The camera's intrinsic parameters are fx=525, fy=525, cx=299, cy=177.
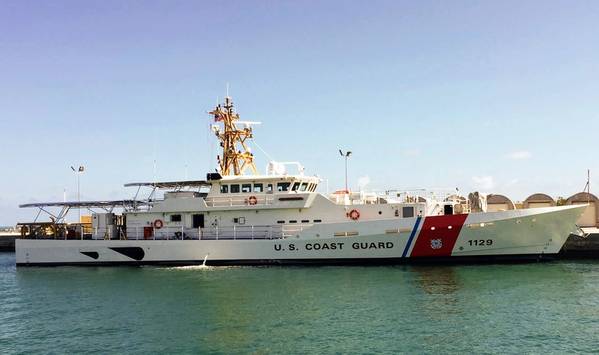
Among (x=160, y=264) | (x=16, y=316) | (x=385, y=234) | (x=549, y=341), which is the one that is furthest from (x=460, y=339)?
(x=160, y=264)

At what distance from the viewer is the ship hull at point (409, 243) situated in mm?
21266

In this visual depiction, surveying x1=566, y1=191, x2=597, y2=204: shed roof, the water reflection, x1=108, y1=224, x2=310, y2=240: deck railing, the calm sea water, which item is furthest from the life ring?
x1=566, y1=191, x2=597, y2=204: shed roof

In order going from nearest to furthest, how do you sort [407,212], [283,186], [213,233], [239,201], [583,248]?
[407,212], [283,186], [239,201], [213,233], [583,248]

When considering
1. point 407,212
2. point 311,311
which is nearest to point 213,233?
point 407,212

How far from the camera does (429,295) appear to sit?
16.1 m

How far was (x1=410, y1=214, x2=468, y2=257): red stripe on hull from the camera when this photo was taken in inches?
840

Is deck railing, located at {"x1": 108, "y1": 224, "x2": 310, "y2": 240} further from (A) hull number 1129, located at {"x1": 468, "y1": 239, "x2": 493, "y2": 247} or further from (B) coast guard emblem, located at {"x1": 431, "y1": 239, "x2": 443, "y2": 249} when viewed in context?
(A) hull number 1129, located at {"x1": 468, "y1": 239, "x2": 493, "y2": 247}

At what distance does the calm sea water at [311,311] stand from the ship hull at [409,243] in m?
0.82

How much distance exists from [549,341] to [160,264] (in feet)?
57.3

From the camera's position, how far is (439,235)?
2150 cm

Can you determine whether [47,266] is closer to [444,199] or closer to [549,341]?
[444,199]

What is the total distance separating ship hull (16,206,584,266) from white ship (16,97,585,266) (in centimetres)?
4

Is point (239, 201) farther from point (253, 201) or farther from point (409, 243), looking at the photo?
point (409, 243)

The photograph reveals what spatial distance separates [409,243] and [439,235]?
4.12 ft
